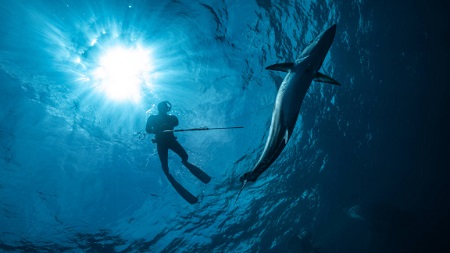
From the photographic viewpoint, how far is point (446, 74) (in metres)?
13.8

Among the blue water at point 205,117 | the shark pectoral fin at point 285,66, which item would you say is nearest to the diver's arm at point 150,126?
the blue water at point 205,117

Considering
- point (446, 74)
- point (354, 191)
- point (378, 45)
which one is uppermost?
point (378, 45)

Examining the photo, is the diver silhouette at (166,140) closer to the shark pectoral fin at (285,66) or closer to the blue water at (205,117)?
the blue water at (205,117)

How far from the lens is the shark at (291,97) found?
6.86 ft

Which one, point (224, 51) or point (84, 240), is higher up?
point (84, 240)

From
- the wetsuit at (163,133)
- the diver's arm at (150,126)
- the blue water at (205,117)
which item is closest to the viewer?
the diver's arm at (150,126)

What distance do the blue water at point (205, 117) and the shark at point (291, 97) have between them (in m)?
7.16

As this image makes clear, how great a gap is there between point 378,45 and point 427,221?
24992 mm

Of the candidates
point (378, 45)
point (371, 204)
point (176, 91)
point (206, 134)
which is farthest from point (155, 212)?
point (371, 204)

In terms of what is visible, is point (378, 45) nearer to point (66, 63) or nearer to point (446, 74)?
point (446, 74)

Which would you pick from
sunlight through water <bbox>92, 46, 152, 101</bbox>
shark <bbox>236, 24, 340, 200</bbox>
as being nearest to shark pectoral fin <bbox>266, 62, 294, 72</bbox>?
shark <bbox>236, 24, 340, 200</bbox>

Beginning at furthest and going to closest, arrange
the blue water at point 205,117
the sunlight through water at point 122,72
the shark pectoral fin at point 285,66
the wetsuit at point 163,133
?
the sunlight through water at point 122,72
the blue water at point 205,117
the wetsuit at point 163,133
the shark pectoral fin at point 285,66

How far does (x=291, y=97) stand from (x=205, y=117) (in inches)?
377

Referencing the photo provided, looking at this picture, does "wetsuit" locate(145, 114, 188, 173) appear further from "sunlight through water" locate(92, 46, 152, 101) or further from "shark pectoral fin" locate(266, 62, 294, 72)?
"shark pectoral fin" locate(266, 62, 294, 72)
